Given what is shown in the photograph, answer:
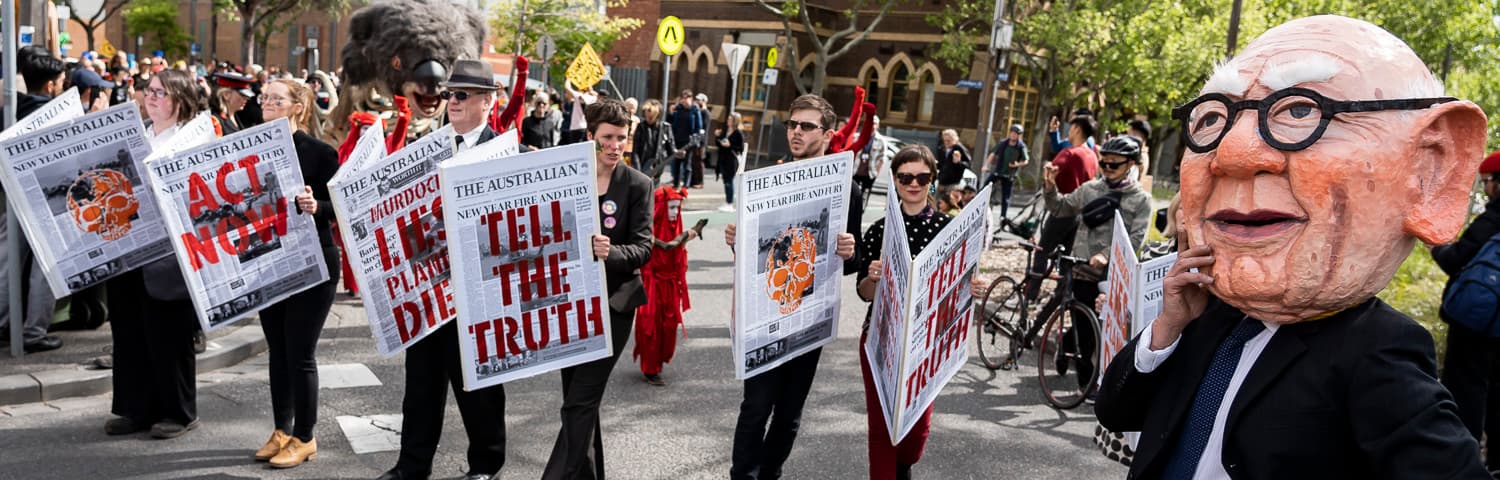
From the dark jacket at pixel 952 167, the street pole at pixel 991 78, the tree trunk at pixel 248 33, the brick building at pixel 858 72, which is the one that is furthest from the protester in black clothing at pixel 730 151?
the tree trunk at pixel 248 33

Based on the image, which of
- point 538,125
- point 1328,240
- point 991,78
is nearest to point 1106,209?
point 1328,240

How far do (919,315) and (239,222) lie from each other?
2.81 metres

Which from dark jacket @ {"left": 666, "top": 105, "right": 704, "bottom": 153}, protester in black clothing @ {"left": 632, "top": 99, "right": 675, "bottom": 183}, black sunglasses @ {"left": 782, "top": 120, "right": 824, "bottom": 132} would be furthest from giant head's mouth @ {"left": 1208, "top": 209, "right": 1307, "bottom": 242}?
dark jacket @ {"left": 666, "top": 105, "right": 704, "bottom": 153}

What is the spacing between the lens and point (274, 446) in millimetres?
5078

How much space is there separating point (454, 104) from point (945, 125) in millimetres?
33501

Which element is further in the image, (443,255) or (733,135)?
(733,135)

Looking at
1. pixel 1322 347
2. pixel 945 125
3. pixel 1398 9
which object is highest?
pixel 1398 9

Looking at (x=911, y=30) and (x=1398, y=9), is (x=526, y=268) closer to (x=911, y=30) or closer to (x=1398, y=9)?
(x=1398, y=9)

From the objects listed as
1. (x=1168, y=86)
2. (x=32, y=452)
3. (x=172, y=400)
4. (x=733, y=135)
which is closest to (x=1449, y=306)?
(x=172, y=400)

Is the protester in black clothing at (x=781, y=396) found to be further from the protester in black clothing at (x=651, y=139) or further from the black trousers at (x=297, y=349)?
the protester in black clothing at (x=651, y=139)

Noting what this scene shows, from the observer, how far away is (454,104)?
5000mm

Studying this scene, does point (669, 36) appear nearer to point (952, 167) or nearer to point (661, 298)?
point (952, 167)

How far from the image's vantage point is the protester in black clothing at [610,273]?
181 inches

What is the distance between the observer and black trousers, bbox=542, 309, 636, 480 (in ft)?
15.0
